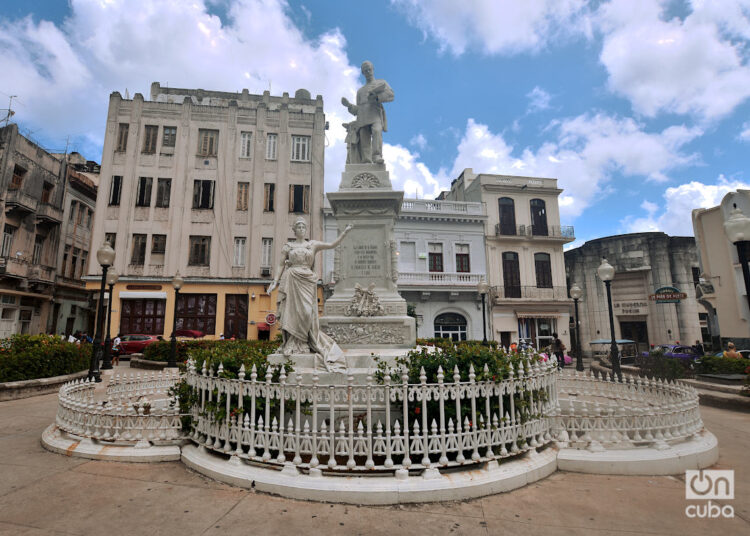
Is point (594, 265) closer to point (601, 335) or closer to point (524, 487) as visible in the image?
point (601, 335)

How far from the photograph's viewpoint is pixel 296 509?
3.62 meters

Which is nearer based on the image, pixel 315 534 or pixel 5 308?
pixel 315 534

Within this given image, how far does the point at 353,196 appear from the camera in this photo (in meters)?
8.71

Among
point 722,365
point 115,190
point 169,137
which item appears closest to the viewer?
point 722,365

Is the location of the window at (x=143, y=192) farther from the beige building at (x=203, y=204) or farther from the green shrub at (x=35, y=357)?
the green shrub at (x=35, y=357)

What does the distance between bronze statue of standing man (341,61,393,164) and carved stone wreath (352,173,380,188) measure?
606 mm

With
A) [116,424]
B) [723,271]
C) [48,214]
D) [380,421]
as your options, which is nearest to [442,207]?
[723,271]

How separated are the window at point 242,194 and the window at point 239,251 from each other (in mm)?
2224

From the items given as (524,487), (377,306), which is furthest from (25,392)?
(524,487)

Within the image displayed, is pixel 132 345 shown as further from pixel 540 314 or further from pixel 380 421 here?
pixel 540 314

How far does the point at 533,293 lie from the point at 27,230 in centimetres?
3415

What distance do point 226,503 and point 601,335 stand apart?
32648 millimetres

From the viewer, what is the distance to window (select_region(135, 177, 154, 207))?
25616mm

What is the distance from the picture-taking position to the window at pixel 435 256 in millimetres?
26922
